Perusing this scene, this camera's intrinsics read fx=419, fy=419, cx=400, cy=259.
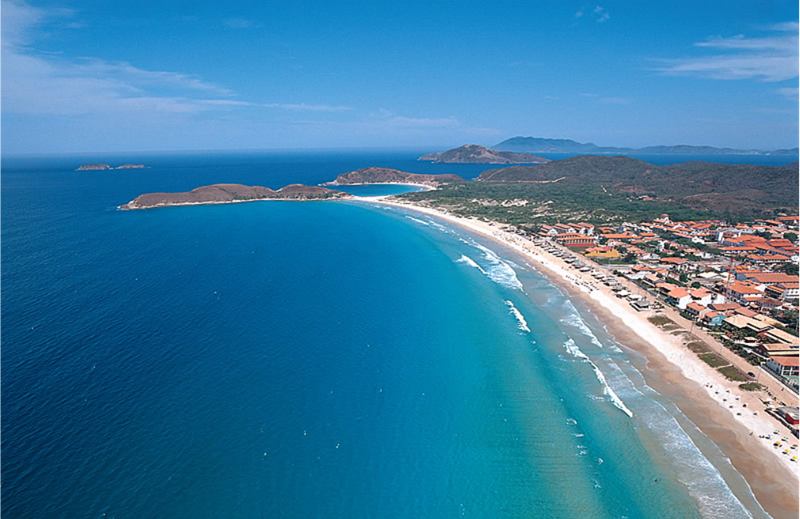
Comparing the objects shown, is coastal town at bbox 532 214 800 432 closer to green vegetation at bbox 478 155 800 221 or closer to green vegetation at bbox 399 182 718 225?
green vegetation at bbox 399 182 718 225

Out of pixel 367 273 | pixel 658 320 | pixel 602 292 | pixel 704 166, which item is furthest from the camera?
pixel 704 166

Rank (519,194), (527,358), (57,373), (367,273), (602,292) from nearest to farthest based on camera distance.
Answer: (57,373) < (527,358) < (602,292) < (367,273) < (519,194)

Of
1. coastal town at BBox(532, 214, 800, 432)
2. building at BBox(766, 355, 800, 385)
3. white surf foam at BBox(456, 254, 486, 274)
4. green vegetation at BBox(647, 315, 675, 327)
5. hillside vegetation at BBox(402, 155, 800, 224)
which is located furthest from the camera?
hillside vegetation at BBox(402, 155, 800, 224)

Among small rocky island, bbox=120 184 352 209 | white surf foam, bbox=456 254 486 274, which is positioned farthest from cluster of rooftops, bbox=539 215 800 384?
small rocky island, bbox=120 184 352 209

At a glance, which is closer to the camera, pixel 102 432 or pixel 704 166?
pixel 102 432

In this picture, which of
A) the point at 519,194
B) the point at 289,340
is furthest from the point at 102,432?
the point at 519,194

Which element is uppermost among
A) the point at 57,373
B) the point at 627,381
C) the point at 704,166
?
the point at 704,166

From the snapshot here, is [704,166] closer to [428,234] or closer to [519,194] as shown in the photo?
[519,194]

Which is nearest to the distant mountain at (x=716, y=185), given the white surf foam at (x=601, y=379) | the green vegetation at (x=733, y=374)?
the green vegetation at (x=733, y=374)
